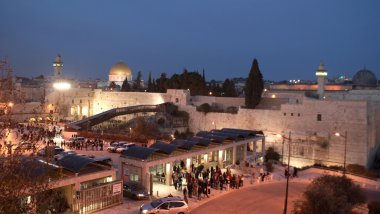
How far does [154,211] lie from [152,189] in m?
3.61

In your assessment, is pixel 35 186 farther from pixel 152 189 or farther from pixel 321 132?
pixel 321 132

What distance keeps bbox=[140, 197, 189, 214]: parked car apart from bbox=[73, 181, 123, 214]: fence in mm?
1850

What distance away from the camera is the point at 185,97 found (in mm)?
47812

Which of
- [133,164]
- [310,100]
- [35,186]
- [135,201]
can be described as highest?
[310,100]

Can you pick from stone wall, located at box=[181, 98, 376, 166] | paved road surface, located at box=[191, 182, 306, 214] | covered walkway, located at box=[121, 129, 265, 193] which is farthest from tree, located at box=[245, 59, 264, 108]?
paved road surface, located at box=[191, 182, 306, 214]

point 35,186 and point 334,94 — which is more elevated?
point 334,94

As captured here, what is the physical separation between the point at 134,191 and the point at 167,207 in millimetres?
3388

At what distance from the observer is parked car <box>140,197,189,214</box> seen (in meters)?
14.5

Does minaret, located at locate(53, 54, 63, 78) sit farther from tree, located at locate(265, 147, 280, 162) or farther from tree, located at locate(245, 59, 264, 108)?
tree, located at locate(265, 147, 280, 162)

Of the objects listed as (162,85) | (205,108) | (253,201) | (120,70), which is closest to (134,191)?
(253,201)

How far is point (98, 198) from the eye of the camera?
15.4 meters

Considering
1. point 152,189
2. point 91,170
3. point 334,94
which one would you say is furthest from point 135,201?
point 334,94

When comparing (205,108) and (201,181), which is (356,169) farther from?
(205,108)

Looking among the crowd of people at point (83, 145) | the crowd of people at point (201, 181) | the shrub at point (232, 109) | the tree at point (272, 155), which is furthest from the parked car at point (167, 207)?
the shrub at point (232, 109)
